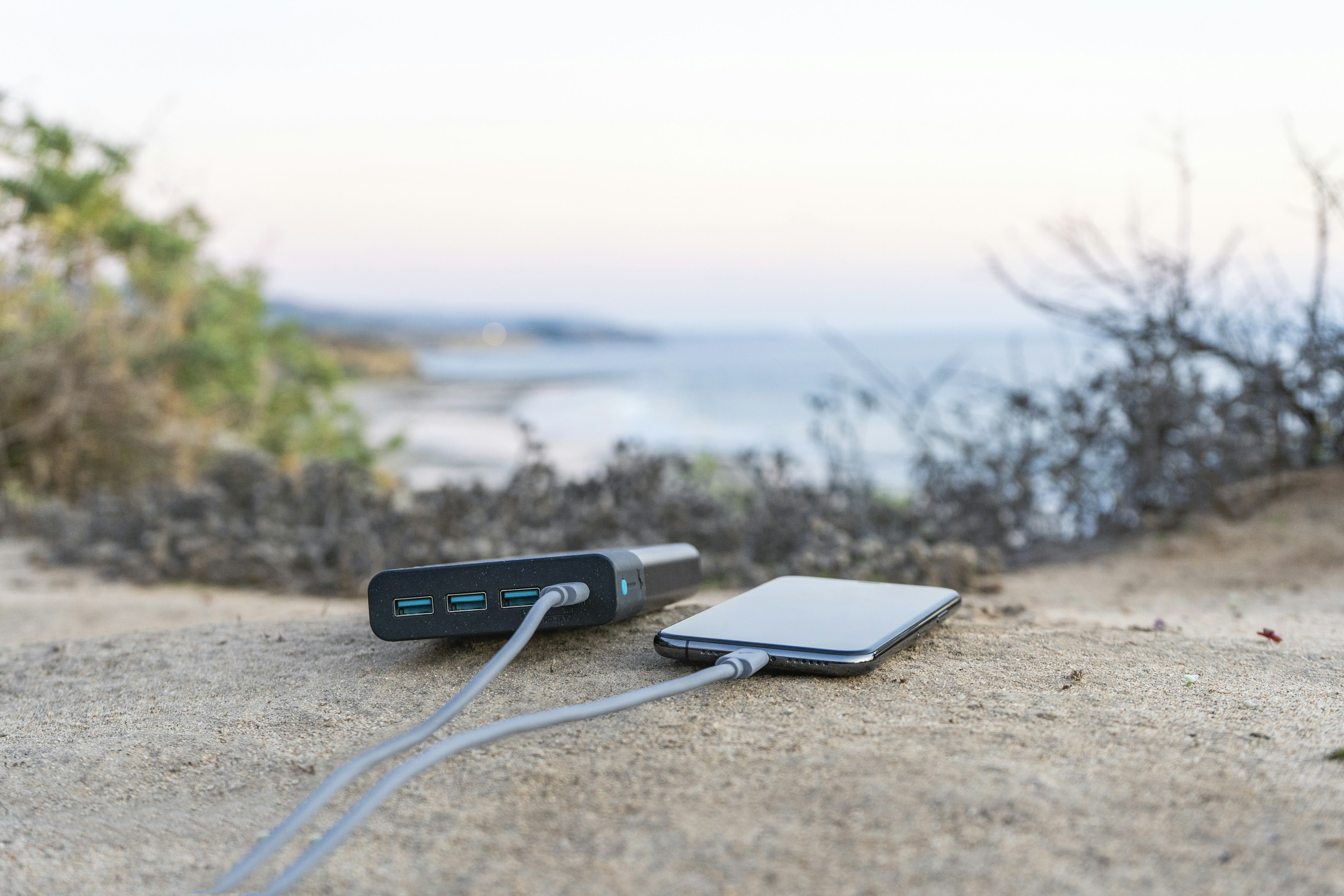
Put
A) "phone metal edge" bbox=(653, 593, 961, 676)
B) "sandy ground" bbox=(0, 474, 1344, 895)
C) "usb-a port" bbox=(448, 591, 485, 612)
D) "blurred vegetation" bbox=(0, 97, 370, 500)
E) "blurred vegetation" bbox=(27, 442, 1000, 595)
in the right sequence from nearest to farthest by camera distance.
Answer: "sandy ground" bbox=(0, 474, 1344, 895), "phone metal edge" bbox=(653, 593, 961, 676), "usb-a port" bbox=(448, 591, 485, 612), "blurred vegetation" bbox=(27, 442, 1000, 595), "blurred vegetation" bbox=(0, 97, 370, 500)

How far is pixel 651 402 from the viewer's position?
31000 millimetres

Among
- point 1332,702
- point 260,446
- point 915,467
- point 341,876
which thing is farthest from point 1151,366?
point 260,446

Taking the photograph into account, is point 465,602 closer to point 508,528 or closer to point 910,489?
point 508,528

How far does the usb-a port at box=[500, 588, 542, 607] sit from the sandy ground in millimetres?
155

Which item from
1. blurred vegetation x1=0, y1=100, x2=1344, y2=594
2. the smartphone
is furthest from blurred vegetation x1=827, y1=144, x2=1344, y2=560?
the smartphone

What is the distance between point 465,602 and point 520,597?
118mm

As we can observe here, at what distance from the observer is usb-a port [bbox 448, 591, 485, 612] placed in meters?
1.98

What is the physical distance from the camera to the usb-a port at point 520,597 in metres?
1.95

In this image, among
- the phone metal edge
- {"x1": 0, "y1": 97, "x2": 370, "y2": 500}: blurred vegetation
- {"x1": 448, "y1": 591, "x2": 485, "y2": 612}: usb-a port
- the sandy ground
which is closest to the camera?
the sandy ground

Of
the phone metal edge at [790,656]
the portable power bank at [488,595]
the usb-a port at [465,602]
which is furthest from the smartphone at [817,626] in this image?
the usb-a port at [465,602]

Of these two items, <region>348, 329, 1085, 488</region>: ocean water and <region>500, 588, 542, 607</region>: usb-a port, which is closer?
<region>500, 588, 542, 607</region>: usb-a port

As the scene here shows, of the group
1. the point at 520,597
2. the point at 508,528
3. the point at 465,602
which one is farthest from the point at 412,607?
the point at 508,528

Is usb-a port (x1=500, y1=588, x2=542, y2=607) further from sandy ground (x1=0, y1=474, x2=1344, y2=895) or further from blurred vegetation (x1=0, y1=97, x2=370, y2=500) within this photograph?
blurred vegetation (x1=0, y1=97, x2=370, y2=500)

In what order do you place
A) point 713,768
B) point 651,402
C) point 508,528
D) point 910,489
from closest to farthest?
point 713,768, point 508,528, point 910,489, point 651,402
